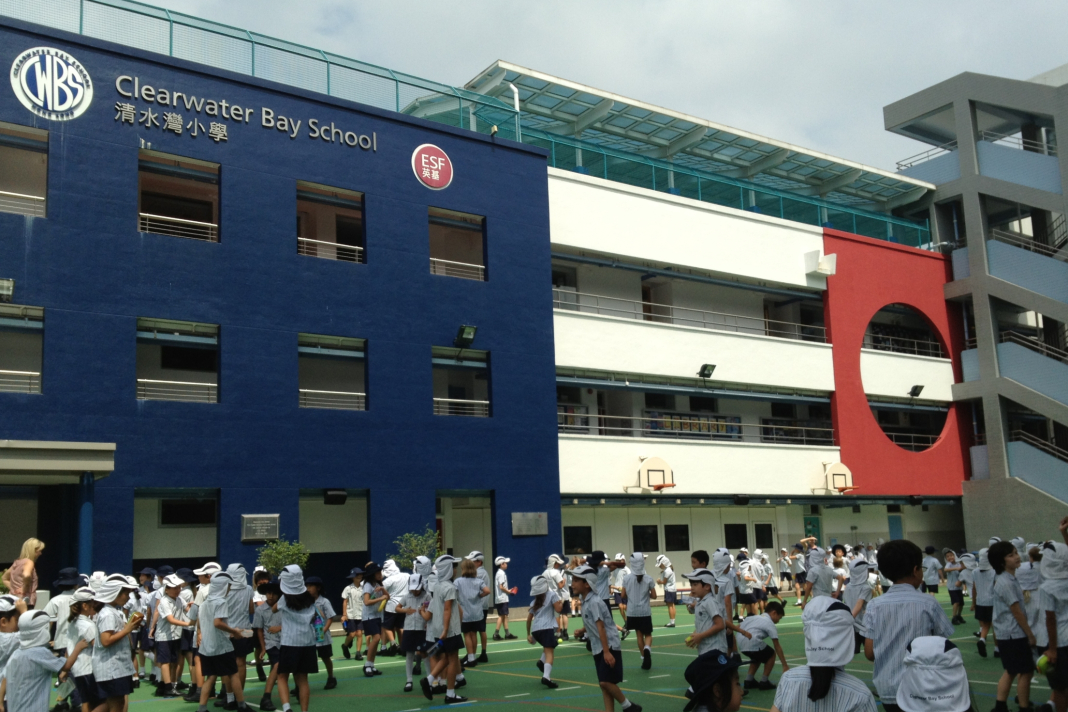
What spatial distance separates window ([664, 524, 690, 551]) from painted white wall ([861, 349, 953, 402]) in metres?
9.81

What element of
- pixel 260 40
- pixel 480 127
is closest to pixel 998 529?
pixel 480 127

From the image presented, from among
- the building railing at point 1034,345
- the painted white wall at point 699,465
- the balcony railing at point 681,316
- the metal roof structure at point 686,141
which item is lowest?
the painted white wall at point 699,465

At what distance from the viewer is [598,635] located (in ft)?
35.7

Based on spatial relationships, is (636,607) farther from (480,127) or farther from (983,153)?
(983,153)

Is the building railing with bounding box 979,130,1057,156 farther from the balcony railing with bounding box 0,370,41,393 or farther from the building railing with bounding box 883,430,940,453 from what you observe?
the balcony railing with bounding box 0,370,41,393

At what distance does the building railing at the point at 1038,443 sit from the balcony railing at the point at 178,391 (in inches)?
1234

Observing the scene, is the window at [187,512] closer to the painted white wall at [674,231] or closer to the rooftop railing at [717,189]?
the painted white wall at [674,231]

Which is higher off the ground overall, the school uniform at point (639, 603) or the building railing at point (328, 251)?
the building railing at point (328, 251)

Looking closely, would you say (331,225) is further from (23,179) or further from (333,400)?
(23,179)

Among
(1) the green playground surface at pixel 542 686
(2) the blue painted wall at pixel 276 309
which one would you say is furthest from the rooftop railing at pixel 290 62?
(1) the green playground surface at pixel 542 686

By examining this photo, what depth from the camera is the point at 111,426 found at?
2252 cm

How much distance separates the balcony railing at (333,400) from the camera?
28.0 metres

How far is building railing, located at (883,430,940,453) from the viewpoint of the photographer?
1646 inches

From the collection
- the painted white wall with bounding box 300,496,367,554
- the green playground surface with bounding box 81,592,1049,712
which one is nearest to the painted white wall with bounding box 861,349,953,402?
the green playground surface with bounding box 81,592,1049,712
